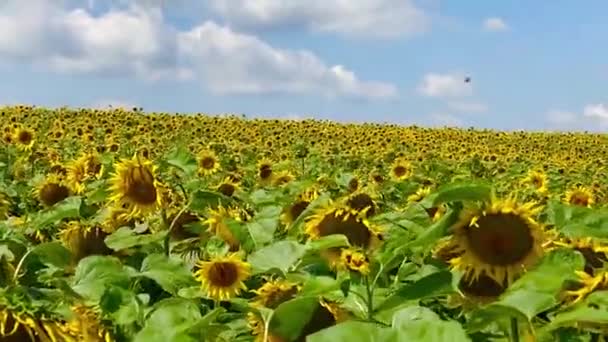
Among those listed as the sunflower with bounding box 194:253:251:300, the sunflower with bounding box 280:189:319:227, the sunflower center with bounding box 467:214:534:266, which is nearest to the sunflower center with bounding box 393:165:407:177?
the sunflower with bounding box 280:189:319:227

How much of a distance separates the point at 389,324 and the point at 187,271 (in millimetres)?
1163

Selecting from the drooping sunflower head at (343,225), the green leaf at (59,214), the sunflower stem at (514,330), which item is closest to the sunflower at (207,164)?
the green leaf at (59,214)

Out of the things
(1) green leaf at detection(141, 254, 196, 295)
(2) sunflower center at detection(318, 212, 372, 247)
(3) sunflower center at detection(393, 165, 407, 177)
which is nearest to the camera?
(1) green leaf at detection(141, 254, 196, 295)

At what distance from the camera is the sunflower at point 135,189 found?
4.85m

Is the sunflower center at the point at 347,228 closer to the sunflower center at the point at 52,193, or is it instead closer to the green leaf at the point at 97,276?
the green leaf at the point at 97,276

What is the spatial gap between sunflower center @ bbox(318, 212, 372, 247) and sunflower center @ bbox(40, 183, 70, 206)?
2447mm

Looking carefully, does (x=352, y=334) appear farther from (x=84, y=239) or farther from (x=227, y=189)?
(x=227, y=189)

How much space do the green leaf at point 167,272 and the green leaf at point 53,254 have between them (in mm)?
240

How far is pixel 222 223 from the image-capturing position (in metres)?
4.41

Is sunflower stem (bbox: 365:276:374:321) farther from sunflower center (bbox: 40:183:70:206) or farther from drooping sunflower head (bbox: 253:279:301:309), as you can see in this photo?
sunflower center (bbox: 40:183:70:206)

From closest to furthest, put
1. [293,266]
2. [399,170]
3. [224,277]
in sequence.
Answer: [293,266], [224,277], [399,170]

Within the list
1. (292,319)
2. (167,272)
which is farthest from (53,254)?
(292,319)

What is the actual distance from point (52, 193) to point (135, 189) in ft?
4.62

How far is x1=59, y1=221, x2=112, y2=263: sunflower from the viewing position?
440cm
